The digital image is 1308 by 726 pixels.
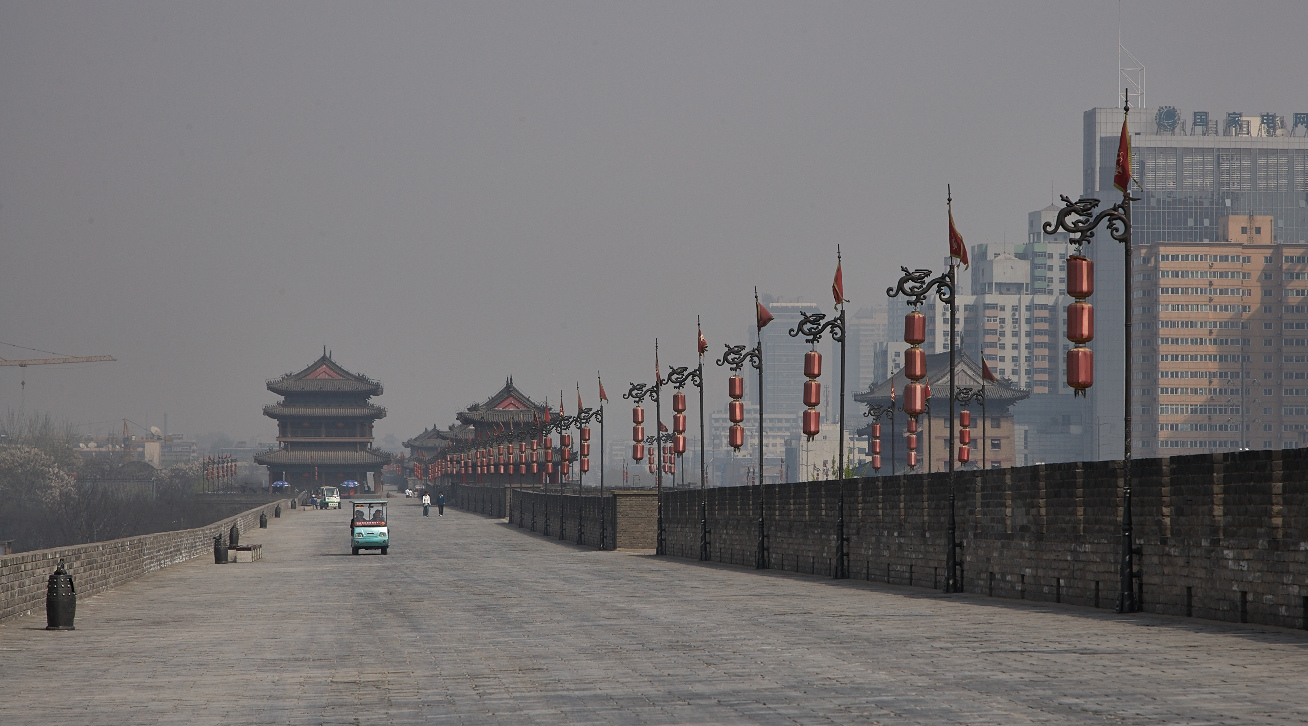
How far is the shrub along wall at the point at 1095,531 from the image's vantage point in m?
15.3

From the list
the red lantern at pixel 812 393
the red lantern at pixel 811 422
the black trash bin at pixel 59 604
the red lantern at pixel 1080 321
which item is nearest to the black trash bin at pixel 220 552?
the red lantern at pixel 811 422

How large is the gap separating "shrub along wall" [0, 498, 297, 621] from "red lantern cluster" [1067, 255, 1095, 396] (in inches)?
629

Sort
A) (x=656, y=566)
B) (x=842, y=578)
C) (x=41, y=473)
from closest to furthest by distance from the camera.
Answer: (x=842, y=578) < (x=656, y=566) < (x=41, y=473)

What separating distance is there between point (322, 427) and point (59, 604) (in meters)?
133

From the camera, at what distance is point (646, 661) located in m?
13.7

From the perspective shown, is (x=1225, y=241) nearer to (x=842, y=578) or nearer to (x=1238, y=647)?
(x=842, y=578)

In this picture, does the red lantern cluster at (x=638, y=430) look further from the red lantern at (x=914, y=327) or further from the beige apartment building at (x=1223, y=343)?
the beige apartment building at (x=1223, y=343)

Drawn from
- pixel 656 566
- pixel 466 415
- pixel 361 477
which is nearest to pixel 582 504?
pixel 656 566

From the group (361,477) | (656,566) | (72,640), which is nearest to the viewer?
(72,640)

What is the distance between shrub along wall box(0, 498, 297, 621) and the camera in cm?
2056

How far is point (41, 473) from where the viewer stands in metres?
140

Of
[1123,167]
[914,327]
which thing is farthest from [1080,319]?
[914,327]

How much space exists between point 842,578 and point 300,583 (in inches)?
470

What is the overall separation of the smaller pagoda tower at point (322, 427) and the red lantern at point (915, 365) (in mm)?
125000
